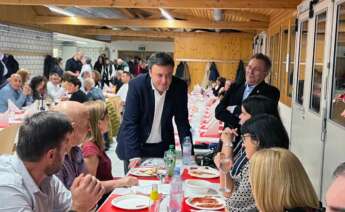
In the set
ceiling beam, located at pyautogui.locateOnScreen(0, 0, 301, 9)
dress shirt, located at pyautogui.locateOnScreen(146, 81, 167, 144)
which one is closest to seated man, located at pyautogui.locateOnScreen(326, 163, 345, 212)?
dress shirt, located at pyautogui.locateOnScreen(146, 81, 167, 144)

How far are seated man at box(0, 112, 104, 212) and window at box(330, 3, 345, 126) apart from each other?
117 inches

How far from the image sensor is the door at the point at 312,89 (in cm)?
440

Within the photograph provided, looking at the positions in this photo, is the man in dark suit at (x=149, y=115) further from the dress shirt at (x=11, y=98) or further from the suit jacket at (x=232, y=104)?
the dress shirt at (x=11, y=98)

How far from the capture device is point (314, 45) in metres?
5.18

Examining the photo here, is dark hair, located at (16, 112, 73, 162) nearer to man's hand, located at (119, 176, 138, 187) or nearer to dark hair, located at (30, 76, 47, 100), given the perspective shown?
man's hand, located at (119, 176, 138, 187)

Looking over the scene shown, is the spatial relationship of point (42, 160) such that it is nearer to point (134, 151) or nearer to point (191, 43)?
point (134, 151)

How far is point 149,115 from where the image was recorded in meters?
3.21

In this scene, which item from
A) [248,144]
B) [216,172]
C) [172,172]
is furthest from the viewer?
[216,172]

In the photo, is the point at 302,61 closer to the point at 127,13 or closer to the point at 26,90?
the point at 26,90

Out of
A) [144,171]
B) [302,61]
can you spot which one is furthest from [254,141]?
[302,61]

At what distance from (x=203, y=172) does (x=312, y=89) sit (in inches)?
107

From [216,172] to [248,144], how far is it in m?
0.77

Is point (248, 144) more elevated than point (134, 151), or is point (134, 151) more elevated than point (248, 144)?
point (248, 144)

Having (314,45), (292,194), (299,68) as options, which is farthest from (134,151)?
(299,68)
